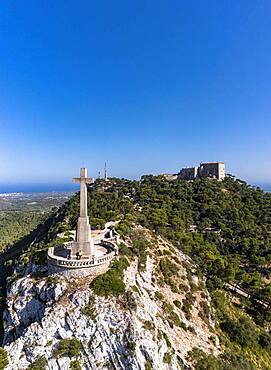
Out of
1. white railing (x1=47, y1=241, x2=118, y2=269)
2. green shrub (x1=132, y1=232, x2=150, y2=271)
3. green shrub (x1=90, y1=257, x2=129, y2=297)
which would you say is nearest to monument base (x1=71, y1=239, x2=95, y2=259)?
white railing (x1=47, y1=241, x2=118, y2=269)

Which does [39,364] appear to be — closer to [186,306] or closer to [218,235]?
[186,306]

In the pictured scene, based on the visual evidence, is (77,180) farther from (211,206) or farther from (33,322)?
(211,206)

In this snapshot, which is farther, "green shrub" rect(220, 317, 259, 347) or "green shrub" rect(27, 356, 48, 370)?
"green shrub" rect(220, 317, 259, 347)

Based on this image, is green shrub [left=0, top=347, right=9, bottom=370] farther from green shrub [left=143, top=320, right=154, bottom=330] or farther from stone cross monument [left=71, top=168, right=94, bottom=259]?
green shrub [left=143, top=320, right=154, bottom=330]

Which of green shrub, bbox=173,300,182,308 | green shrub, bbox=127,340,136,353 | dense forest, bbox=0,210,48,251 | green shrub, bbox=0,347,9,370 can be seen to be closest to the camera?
green shrub, bbox=0,347,9,370

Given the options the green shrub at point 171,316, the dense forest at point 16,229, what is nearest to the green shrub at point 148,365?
the green shrub at point 171,316

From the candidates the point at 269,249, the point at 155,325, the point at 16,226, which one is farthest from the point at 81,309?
the point at 16,226
